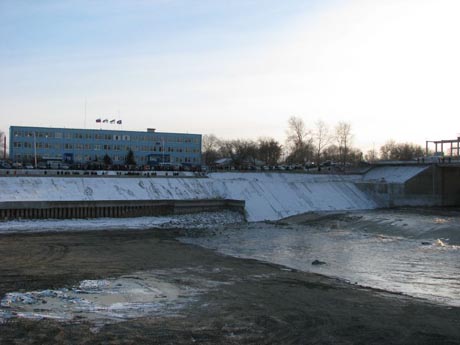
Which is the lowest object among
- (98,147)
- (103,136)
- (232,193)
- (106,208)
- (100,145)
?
(106,208)

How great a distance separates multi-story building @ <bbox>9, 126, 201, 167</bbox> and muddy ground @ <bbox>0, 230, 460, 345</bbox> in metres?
113

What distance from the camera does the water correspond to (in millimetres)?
24141

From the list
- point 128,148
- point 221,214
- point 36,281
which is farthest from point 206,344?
point 128,148

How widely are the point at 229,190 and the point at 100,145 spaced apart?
9936 cm

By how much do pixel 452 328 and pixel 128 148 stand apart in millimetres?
146484

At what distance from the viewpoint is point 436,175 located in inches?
2859

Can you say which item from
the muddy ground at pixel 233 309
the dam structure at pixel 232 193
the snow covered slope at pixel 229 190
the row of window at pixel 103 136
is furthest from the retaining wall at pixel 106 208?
the row of window at pixel 103 136

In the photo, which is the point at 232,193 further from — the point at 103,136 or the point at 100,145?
the point at 103,136

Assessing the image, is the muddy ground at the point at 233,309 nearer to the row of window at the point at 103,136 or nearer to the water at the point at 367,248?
the water at the point at 367,248

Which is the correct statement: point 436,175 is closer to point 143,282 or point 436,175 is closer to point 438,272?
point 438,272

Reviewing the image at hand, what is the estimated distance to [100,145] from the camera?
15225cm

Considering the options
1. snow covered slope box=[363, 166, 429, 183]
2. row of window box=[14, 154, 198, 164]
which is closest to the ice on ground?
snow covered slope box=[363, 166, 429, 183]

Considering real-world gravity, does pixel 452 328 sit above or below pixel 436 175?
below

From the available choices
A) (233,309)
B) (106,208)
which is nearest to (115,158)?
(106,208)
